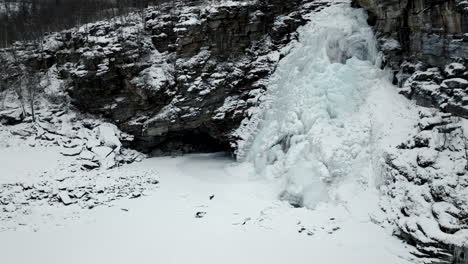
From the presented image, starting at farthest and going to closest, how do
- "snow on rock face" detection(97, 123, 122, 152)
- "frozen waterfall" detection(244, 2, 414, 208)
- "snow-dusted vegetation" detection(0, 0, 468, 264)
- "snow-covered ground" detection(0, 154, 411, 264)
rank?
"snow on rock face" detection(97, 123, 122, 152)
"frozen waterfall" detection(244, 2, 414, 208)
"snow-dusted vegetation" detection(0, 0, 468, 264)
"snow-covered ground" detection(0, 154, 411, 264)

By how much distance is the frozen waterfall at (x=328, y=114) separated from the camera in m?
12.5

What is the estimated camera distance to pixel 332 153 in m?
12.9

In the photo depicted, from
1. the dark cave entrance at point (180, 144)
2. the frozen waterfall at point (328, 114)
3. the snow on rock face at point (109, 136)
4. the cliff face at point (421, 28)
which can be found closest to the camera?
the cliff face at point (421, 28)

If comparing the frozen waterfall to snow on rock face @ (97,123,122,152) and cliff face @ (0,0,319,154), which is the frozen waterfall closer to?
Result: cliff face @ (0,0,319,154)

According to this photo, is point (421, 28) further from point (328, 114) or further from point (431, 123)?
point (328, 114)

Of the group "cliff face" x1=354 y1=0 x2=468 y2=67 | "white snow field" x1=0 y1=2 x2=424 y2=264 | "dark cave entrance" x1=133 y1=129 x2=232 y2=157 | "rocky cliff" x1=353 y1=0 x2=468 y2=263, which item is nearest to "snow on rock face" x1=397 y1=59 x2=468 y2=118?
"rocky cliff" x1=353 y1=0 x2=468 y2=263

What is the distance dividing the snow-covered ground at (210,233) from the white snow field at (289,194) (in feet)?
0.13

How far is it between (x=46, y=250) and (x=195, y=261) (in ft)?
17.1

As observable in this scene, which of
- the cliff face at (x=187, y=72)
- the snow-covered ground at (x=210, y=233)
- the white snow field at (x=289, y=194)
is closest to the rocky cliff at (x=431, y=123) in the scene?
the white snow field at (x=289, y=194)

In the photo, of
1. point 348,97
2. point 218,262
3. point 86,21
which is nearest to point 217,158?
point 348,97

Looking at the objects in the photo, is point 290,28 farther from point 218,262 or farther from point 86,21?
point 86,21

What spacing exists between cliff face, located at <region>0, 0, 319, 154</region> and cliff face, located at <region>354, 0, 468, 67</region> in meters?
4.74

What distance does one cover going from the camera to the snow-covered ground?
10102 millimetres

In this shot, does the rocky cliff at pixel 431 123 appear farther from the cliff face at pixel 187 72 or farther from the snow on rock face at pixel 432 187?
the cliff face at pixel 187 72
